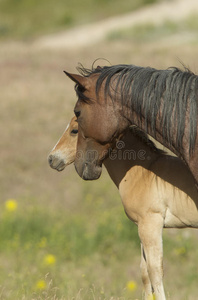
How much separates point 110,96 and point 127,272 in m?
4.66

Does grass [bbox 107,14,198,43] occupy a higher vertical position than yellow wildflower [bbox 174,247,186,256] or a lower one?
lower

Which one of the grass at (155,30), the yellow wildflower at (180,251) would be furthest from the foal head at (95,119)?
the grass at (155,30)

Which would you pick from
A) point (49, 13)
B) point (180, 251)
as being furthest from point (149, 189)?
point (49, 13)

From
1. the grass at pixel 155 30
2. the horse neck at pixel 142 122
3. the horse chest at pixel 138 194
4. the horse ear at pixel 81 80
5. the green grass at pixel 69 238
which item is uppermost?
the horse ear at pixel 81 80

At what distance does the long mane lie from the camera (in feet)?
13.3

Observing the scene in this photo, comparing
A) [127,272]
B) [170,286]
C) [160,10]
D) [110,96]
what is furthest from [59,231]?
[160,10]

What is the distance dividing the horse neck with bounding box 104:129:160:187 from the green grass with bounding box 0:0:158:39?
40.1 meters

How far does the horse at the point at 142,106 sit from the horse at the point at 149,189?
0.65 m

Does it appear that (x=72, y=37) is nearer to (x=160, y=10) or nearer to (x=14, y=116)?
(x=160, y=10)

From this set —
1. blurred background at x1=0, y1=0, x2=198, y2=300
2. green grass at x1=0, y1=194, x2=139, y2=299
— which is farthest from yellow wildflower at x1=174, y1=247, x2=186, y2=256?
green grass at x1=0, y1=194, x2=139, y2=299

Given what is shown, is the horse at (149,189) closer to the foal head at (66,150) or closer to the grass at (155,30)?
the foal head at (66,150)

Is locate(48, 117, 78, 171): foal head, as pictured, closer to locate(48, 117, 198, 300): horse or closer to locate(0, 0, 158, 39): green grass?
locate(48, 117, 198, 300): horse

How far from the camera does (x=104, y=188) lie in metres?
10.6

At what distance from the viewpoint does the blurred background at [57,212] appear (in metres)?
6.62
